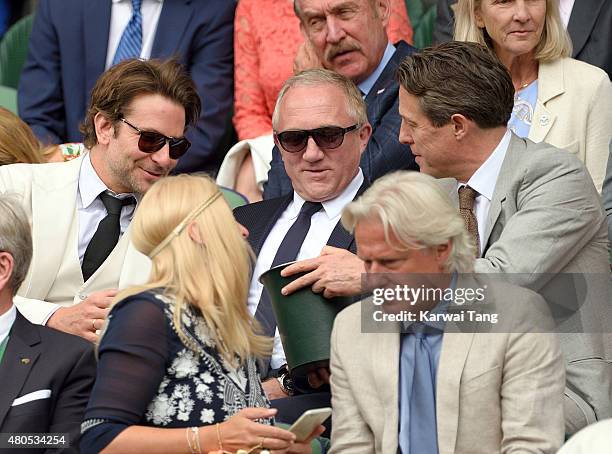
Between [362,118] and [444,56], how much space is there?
59 centimetres

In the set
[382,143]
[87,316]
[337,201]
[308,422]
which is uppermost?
[382,143]

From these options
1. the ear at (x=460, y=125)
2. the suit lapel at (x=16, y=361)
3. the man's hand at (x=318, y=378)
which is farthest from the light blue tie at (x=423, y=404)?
the suit lapel at (x=16, y=361)

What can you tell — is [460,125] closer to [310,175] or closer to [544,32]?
[310,175]

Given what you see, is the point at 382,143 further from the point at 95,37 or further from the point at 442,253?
the point at 95,37

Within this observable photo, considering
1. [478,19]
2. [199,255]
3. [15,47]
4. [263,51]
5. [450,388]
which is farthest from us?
[15,47]

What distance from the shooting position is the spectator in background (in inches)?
240

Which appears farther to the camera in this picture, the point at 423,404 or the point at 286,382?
the point at 286,382

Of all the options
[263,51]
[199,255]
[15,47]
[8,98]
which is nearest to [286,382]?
[199,255]

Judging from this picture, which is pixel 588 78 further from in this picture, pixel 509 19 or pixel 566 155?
pixel 566 155

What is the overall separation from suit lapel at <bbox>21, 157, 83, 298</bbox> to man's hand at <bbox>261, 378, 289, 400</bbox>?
3.40 ft

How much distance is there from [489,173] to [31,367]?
1697 mm

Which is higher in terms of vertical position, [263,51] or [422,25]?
[422,25]

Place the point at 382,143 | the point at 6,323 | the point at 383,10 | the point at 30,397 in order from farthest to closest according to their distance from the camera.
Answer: the point at 383,10 → the point at 382,143 → the point at 6,323 → the point at 30,397

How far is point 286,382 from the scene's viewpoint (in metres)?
4.36
